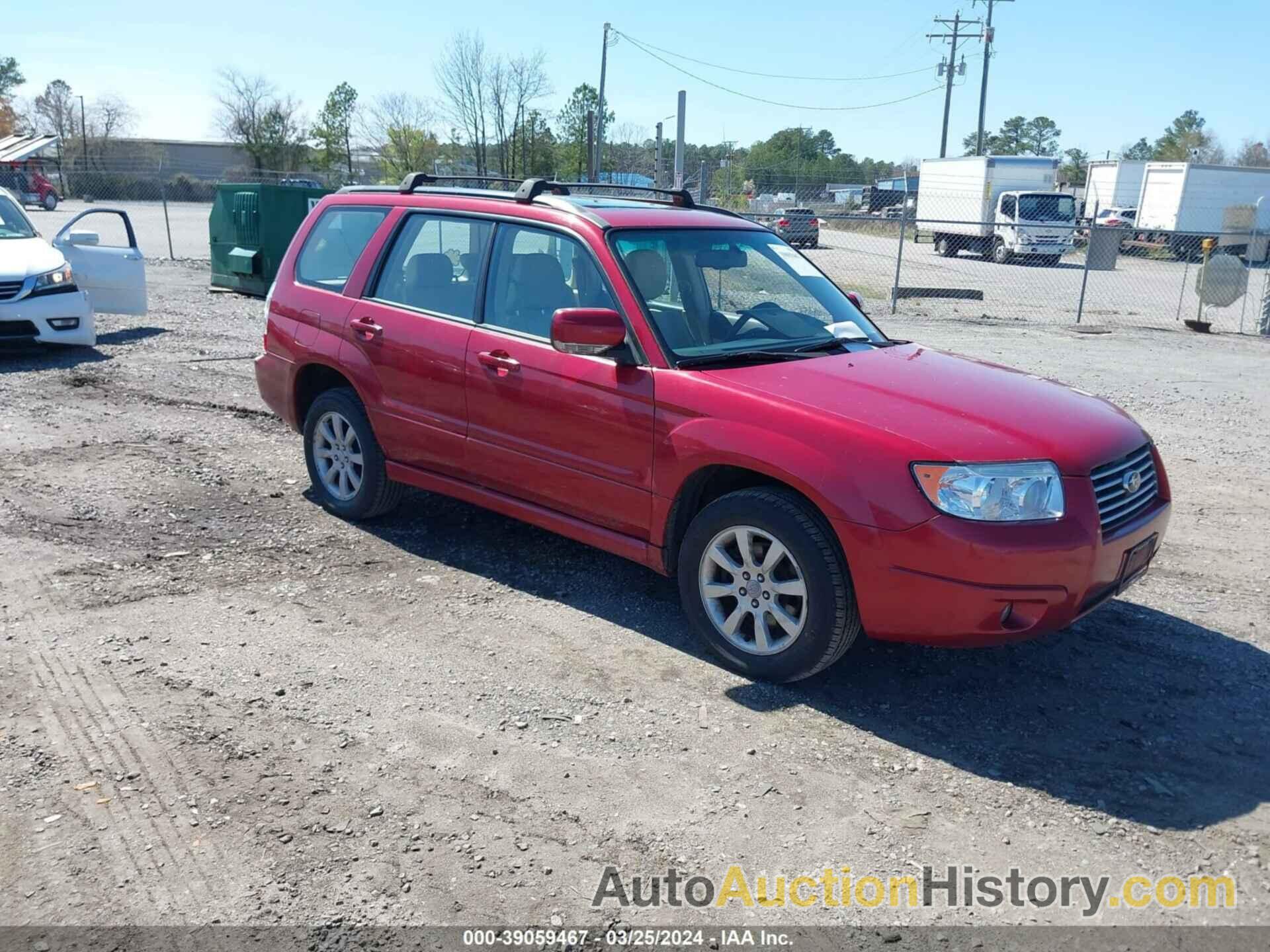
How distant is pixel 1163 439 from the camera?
8711 millimetres

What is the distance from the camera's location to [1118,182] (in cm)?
4244

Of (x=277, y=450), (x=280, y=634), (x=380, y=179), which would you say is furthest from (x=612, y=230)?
(x=380, y=179)

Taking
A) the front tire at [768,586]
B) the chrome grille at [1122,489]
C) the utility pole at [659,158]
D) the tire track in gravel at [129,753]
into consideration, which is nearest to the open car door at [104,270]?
the tire track in gravel at [129,753]

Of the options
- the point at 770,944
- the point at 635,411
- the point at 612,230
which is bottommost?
the point at 770,944

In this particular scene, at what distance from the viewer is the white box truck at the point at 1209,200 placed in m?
34.9

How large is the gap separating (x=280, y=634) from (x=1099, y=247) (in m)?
20.4

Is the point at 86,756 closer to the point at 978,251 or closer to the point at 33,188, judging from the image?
the point at 978,251

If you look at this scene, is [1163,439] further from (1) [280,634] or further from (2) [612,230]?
(1) [280,634]

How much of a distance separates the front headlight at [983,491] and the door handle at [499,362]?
1995mm

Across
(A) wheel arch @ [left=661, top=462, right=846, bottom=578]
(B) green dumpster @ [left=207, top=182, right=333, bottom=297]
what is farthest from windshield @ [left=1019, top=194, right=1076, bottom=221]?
(A) wheel arch @ [left=661, top=462, right=846, bottom=578]

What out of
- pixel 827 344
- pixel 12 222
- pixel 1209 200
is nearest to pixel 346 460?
pixel 827 344

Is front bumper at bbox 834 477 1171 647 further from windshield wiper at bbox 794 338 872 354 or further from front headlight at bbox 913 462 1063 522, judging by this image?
windshield wiper at bbox 794 338 872 354

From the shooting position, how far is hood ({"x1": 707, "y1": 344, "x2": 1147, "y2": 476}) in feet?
12.9

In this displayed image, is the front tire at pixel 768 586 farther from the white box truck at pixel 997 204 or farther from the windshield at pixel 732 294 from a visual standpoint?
the white box truck at pixel 997 204
